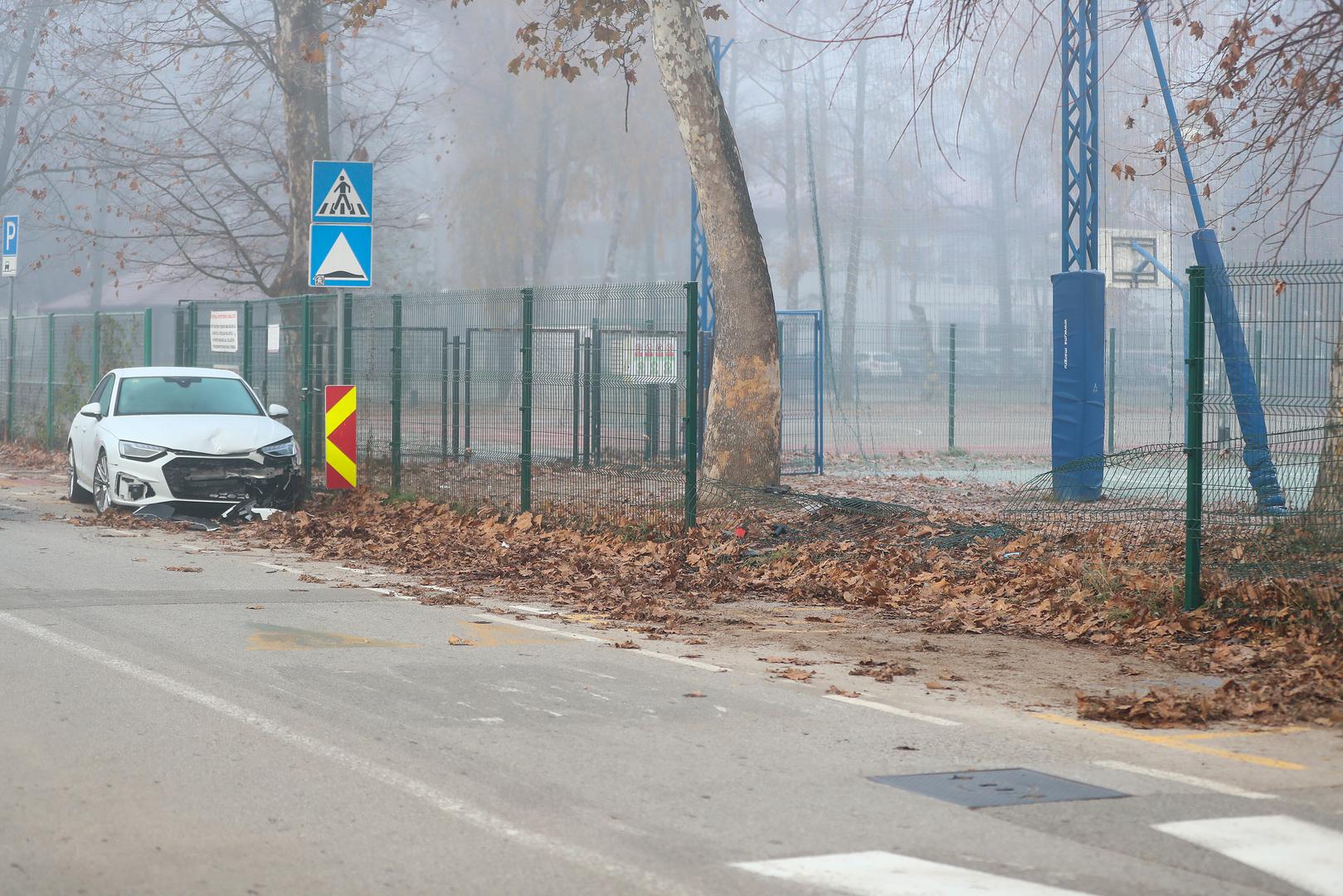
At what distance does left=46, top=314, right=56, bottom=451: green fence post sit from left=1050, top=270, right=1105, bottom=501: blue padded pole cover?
16794 millimetres

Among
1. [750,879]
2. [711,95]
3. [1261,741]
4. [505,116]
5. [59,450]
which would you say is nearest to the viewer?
[750,879]

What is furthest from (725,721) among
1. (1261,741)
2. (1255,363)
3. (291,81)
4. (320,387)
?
(291,81)

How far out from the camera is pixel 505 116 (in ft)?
181

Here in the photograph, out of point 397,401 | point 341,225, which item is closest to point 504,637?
point 341,225

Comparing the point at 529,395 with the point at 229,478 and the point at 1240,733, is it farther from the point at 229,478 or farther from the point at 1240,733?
the point at 1240,733

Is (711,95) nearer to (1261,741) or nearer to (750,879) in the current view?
(1261,741)

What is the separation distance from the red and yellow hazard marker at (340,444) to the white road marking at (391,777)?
7.15 metres

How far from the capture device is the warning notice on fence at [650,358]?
14117 millimetres

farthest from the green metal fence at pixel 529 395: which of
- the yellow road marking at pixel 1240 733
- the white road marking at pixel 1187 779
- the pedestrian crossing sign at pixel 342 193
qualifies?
the white road marking at pixel 1187 779

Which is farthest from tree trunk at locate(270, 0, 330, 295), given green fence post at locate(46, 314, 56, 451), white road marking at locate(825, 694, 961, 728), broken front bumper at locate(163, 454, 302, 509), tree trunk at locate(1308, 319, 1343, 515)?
white road marking at locate(825, 694, 961, 728)

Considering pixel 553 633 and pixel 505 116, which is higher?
pixel 505 116

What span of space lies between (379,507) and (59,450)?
12.0 meters

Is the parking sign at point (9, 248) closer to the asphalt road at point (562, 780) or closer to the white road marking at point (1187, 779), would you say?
the asphalt road at point (562, 780)

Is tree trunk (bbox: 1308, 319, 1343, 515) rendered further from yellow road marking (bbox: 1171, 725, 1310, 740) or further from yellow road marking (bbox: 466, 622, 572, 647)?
yellow road marking (bbox: 466, 622, 572, 647)
